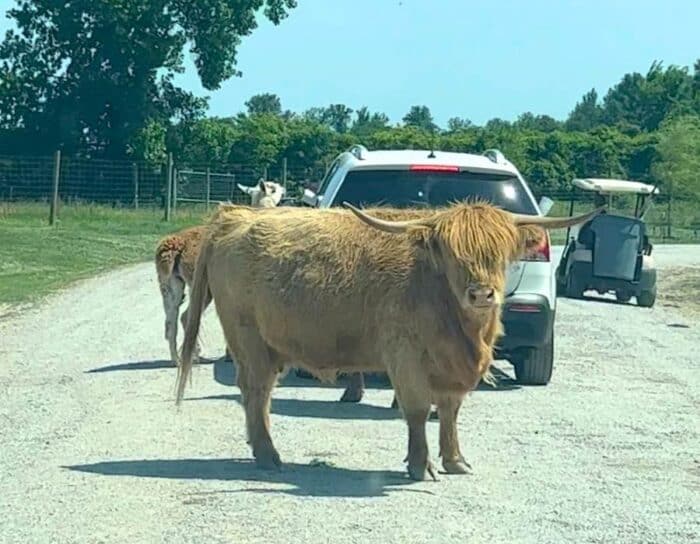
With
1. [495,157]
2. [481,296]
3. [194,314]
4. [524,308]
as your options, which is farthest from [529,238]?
[495,157]

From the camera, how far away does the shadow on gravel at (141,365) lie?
44.8 ft

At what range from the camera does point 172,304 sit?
14.1 m

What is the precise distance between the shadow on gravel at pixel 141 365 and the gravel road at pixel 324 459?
0.03m

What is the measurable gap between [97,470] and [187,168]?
41.7 meters

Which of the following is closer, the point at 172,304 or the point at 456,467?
the point at 456,467

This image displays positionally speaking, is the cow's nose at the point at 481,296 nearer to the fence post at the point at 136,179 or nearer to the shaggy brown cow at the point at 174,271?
the shaggy brown cow at the point at 174,271

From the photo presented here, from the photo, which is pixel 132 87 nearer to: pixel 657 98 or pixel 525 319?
pixel 525 319

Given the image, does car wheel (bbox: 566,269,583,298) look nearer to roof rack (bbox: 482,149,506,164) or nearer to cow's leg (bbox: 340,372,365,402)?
roof rack (bbox: 482,149,506,164)

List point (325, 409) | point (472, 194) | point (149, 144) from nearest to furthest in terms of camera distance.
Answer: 1. point (325, 409)
2. point (472, 194)
3. point (149, 144)

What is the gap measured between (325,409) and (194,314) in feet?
6.44

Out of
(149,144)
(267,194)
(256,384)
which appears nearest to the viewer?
(256,384)

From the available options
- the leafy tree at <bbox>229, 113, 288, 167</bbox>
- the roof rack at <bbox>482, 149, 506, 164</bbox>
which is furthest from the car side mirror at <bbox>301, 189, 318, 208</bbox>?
the leafy tree at <bbox>229, 113, 288, 167</bbox>

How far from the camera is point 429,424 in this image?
1089 centimetres

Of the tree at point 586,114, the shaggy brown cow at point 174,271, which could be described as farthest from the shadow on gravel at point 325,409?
the tree at point 586,114
